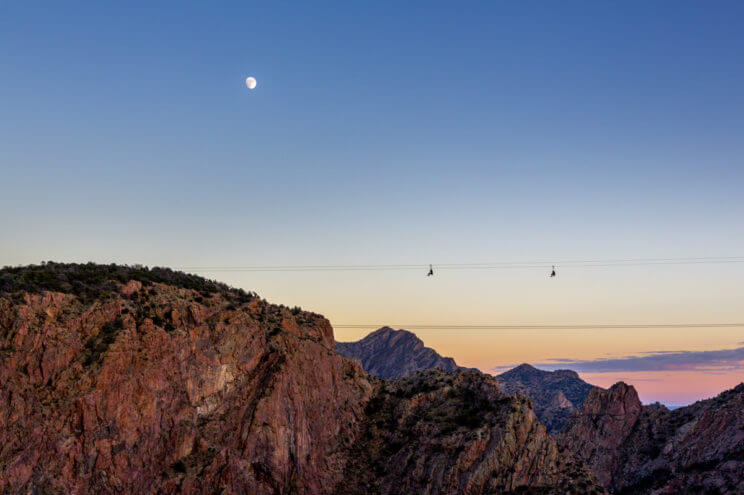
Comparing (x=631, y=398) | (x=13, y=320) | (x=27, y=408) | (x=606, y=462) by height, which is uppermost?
(x=13, y=320)

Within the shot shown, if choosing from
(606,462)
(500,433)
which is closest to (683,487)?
(606,462)

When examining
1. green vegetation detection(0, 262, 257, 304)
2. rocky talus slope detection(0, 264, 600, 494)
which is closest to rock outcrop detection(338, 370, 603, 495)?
rocky talus slope detection(0, 264, 600, 494)

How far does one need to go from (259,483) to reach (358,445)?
19591 millimetres

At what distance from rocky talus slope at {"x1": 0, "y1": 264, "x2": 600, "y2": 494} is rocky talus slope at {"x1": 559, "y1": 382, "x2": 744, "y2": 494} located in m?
60.2

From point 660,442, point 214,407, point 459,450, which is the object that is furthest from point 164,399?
point 660,442

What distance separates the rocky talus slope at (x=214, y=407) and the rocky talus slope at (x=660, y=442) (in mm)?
60247

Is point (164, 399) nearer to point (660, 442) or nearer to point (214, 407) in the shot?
point (214, 407)

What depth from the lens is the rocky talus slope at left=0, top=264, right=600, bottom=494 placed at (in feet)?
212

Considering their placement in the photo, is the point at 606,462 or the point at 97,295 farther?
the point at 606,462

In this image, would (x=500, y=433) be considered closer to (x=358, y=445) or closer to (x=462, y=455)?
(x=462, y=455)

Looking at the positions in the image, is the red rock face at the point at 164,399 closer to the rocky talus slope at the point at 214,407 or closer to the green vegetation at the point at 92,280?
the rocky talus slope at the point at 214,407

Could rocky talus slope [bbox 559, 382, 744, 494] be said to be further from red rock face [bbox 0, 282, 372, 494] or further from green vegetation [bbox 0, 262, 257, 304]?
green vegetation [bbox 0, 262, 257, 304]

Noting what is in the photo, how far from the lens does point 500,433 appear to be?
3465 inches

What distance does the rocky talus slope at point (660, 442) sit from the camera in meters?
132
